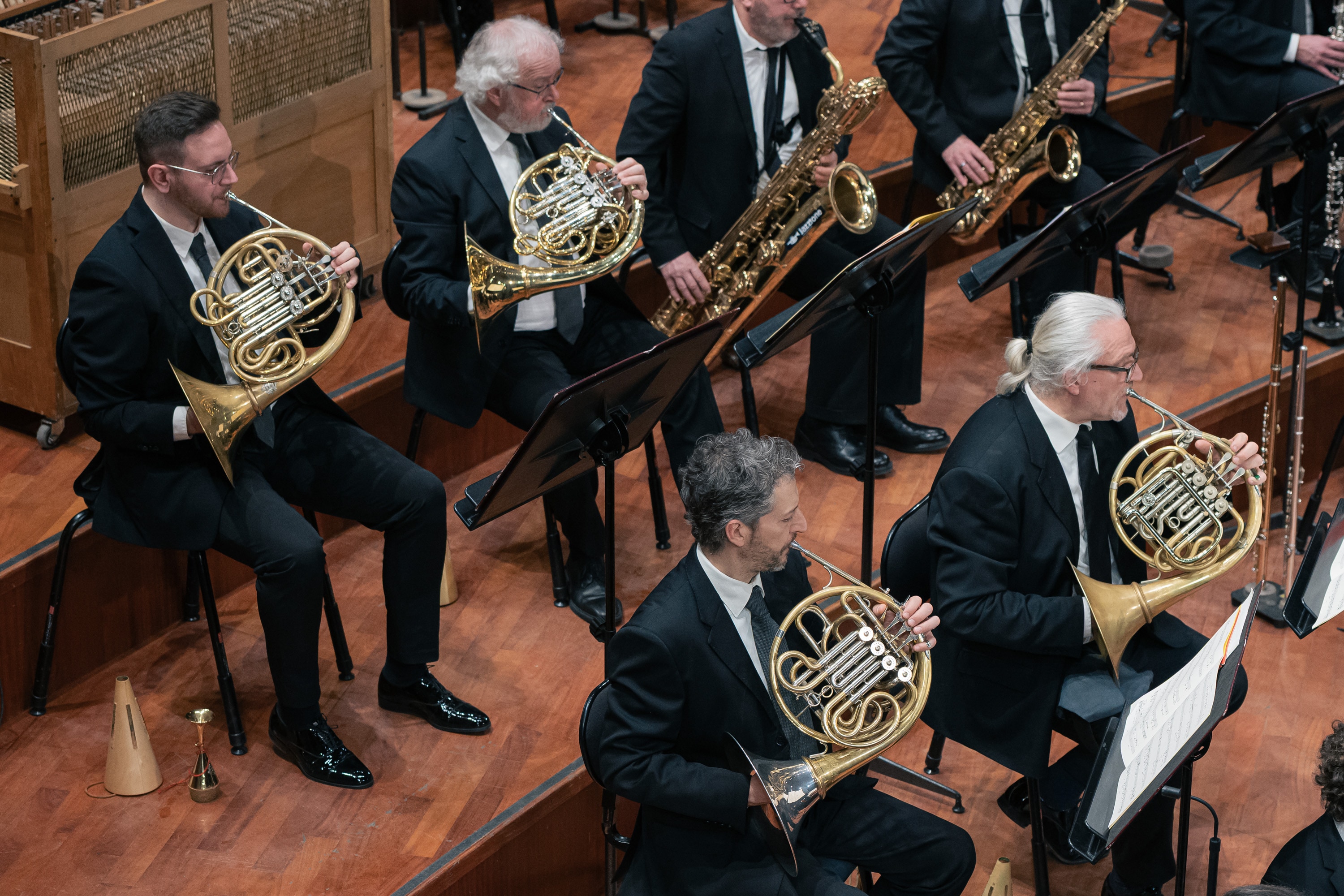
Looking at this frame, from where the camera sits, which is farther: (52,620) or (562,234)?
(562,234)

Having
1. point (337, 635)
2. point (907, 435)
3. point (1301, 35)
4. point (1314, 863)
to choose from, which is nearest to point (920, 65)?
point (907, 435)

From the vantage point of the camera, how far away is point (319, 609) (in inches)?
137

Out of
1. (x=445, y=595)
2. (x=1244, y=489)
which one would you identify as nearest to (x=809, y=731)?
(x=445, y=595)

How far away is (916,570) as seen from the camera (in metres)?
3.36

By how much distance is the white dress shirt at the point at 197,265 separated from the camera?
3.43 metres

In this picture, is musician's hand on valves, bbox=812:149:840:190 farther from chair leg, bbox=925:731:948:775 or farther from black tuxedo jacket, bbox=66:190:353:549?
black tuxedo jacket, bbox=66:190:353:549

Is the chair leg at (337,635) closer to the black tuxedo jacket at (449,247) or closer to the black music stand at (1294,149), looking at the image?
the black tuxedo jacket at (449,247)

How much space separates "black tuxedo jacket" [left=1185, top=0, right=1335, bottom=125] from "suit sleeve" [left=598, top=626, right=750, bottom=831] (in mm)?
3485

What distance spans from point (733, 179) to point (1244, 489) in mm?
1967

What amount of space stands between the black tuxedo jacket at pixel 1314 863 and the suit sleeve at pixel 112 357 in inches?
92.2

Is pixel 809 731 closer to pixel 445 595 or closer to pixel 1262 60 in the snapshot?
pixel 445 595

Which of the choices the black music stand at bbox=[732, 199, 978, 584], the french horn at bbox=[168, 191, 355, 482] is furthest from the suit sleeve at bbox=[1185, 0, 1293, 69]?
the french horn at bbox=[168, 191, 355, 482]

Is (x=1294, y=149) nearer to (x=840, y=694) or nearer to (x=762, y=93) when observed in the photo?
(x=762, y=93)

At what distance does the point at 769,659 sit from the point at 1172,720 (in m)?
0.72
